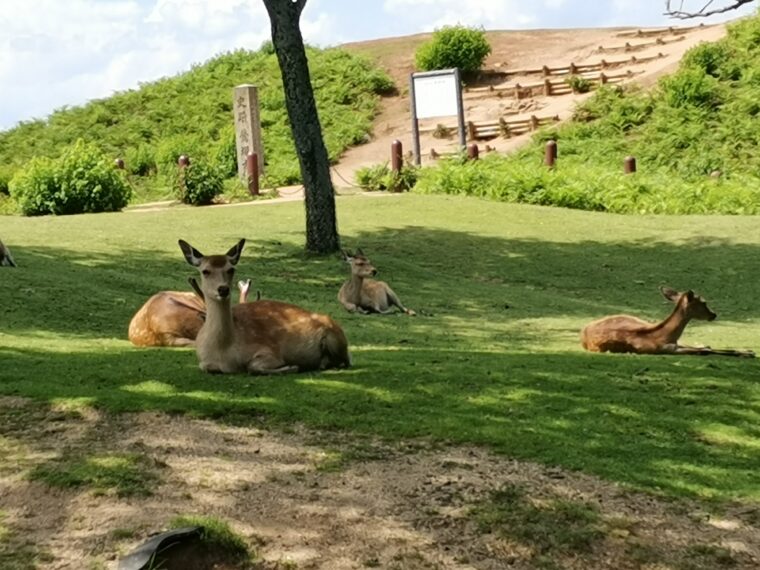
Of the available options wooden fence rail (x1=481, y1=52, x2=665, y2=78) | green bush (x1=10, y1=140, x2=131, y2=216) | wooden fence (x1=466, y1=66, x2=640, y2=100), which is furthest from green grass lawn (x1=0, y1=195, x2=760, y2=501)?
wooden fence rail (x1=481, y1=52, x2=665, y2=78)

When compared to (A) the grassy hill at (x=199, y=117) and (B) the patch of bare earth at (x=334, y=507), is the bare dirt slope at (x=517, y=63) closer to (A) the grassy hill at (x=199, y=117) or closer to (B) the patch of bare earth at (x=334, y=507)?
(A) the grassy hill at (x=199, y=117)

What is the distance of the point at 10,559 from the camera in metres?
5.81

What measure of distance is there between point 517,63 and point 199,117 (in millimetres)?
11655

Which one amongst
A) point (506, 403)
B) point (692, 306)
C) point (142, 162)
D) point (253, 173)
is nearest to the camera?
point (506, 403)

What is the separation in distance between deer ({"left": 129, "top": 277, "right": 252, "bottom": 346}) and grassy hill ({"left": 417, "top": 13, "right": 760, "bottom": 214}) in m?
17.1

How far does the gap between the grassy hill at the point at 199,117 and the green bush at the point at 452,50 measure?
2.22 metres

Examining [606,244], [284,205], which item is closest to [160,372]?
[606,244]

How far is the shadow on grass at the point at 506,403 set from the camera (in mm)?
7402

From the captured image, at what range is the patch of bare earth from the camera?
19.9 ft

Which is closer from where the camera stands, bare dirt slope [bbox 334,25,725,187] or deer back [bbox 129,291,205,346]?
deer back [bbox 129,291,205,346]

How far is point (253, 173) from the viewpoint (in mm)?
30281

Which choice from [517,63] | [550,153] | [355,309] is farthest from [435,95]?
[355,309]

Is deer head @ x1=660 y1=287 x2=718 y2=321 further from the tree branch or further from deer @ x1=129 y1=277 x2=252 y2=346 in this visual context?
→ the tree branch

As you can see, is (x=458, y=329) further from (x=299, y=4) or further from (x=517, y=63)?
(x=517, y=63)
